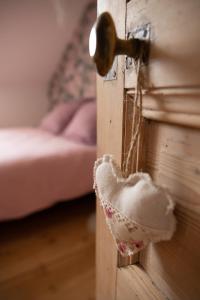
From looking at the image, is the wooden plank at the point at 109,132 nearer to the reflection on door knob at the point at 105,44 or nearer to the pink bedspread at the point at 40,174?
the reflection on door knob at the point at 105,44

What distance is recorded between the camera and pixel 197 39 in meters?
0.26

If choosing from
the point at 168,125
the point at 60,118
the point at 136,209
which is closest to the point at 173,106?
the point at 168,125

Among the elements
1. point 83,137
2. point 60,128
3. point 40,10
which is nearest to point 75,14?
point 40,10

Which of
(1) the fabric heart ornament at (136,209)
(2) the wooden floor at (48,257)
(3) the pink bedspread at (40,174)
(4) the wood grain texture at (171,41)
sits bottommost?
(2) the wooden floor at (48,257)

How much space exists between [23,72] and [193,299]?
3233mm

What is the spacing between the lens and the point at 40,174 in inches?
58.8

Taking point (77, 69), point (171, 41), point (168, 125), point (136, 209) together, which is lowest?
point (136, 209)

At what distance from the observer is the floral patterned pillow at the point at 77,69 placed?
8.57 ft

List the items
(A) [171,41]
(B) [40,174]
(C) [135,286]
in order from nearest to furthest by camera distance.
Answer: (A) [171,41] → (C) [135,286] → (B) [40,174]

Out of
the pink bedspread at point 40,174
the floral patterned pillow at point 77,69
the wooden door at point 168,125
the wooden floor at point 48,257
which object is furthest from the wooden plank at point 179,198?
the floral patterned pillow at point 77,69

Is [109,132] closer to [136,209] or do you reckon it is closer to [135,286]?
[136,209]

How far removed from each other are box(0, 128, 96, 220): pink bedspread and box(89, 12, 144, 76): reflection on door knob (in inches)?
47.9

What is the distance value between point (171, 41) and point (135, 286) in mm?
435

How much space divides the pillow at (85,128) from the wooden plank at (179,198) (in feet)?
4.80
